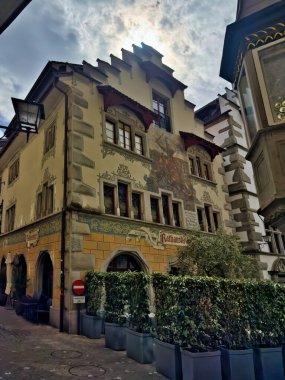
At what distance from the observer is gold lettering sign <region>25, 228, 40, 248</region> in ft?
46.9

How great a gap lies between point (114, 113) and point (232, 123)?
12.2 m

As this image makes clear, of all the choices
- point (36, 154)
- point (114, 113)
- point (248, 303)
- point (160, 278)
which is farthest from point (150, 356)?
point (36, 154)

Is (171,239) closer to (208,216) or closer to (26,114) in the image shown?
(208,216)

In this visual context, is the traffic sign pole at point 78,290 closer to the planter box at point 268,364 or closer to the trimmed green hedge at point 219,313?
the trimmed green hedge at point 219,313

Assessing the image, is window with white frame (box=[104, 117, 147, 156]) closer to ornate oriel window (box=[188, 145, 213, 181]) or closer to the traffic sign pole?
ornate oriel window (box=[188, 145, 213, 181])

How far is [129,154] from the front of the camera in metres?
15.3

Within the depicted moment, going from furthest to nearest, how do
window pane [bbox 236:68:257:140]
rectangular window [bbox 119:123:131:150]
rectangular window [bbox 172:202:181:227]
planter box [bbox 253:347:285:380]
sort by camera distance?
rectangular window [bbox 172:202:181:227], rectangular window [bbox 119:123:131:150], window pane [bbox 236:68:257:140], planter box [bbox 253:347:285:380]

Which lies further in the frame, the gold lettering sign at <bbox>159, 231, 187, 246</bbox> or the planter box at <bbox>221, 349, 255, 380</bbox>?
the gold lettering sign at <bbox>159, 231, 187, 246</bbox>

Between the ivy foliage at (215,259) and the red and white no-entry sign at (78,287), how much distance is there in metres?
5.14

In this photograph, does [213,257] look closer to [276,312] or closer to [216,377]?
[276,312]

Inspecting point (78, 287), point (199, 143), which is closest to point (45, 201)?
point (78, 287)

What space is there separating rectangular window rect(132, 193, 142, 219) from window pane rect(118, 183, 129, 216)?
0.53 m

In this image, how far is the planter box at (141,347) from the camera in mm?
7004

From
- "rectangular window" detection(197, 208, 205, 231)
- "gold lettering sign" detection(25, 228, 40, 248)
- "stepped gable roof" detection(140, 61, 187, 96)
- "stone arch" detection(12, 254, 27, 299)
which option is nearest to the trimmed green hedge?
"gold lettering sign" detection(25, 228, 40, 248)
